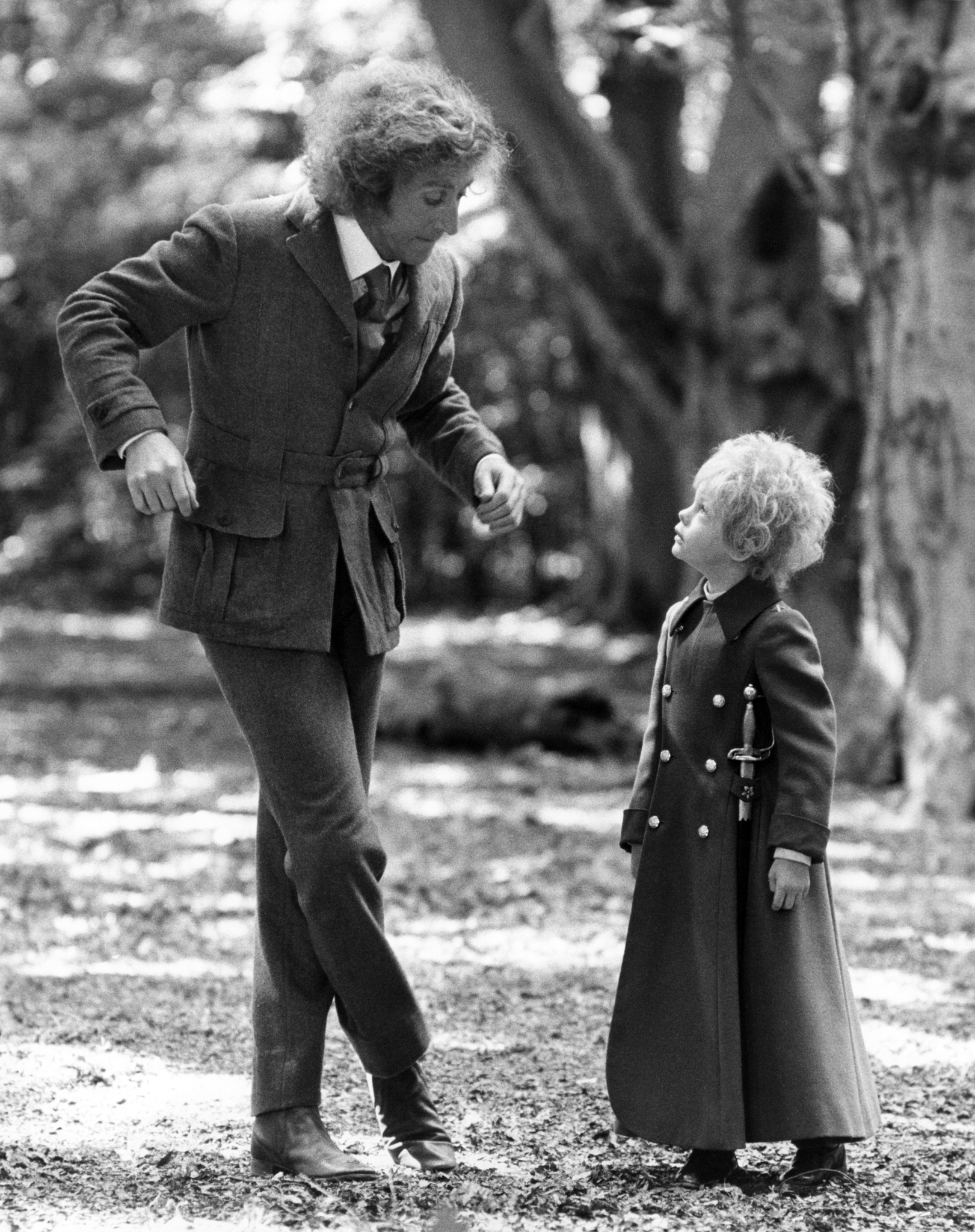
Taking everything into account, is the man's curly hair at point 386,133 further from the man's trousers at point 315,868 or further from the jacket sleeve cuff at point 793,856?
the jacket sleeve cuff at point 793,856

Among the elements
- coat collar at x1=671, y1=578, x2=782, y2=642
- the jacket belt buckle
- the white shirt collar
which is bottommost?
coat collar at x1=671, y1=578, x2=782, y2=642

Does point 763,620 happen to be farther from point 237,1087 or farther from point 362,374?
point 237,1087

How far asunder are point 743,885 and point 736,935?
0.10 m

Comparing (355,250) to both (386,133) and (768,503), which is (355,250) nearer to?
(386,133)

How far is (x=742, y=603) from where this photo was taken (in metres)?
3.72

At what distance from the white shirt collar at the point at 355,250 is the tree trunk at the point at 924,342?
517 centimetres

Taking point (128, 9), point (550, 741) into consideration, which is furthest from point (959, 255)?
point (128, 9)

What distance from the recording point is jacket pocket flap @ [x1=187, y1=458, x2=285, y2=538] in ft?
11.6

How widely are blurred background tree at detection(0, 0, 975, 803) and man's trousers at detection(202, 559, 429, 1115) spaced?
3.77ft

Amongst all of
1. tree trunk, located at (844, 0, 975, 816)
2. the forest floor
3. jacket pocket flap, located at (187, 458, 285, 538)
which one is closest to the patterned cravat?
jacket pocket flap, located at (187, 458, 285, 538)

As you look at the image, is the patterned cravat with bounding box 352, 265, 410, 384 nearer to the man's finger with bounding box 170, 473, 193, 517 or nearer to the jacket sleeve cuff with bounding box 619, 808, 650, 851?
the man's finger with bounding box 170, 473, 193, 517

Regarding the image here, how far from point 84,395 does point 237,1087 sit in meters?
1.86

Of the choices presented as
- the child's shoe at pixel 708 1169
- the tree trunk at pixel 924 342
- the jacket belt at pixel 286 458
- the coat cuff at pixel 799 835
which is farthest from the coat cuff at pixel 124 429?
the tree trunk at pixel 924 342

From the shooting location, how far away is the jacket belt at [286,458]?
140 inches
